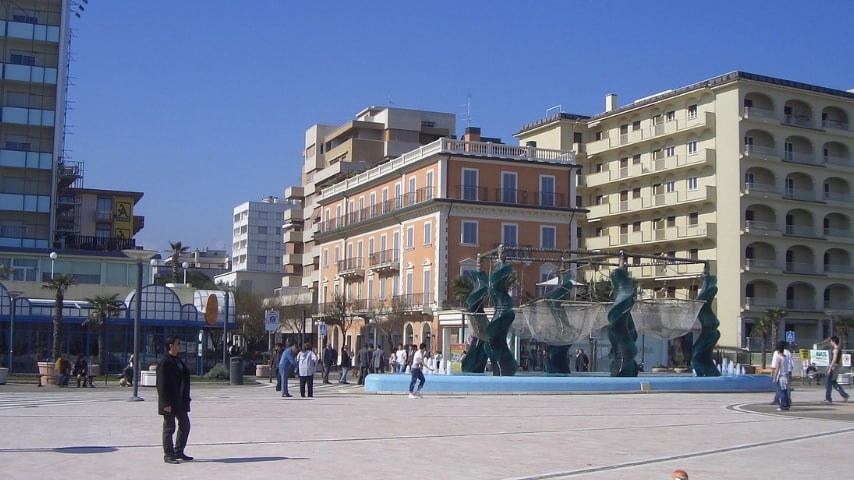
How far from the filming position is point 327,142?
100375 mm

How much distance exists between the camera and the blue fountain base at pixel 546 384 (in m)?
30.0

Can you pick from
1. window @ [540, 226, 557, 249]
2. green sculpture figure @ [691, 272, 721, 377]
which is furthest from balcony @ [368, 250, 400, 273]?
green sculpture figure @ [691, 272, 721, 377]

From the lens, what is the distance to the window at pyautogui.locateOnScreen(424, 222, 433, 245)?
64.3 meters

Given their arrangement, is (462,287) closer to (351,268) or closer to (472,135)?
(472,135)

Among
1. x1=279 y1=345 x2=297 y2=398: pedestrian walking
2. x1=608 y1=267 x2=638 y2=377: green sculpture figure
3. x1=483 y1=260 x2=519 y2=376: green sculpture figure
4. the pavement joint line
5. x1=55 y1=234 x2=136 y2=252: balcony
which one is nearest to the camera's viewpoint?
the pavement joint line

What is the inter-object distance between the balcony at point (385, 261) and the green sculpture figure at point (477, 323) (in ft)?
109

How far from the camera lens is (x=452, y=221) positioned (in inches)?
2509

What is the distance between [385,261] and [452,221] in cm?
844

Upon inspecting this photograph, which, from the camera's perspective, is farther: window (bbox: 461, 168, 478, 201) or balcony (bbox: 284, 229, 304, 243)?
balcony (bbox: 284, 229, 304, 243)

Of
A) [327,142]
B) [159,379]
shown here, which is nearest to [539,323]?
[159,379]

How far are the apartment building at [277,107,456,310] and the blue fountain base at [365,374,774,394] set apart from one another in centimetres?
5244

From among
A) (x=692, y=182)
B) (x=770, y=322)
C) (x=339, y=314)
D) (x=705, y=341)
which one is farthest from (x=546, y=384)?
(x=692, y=182)

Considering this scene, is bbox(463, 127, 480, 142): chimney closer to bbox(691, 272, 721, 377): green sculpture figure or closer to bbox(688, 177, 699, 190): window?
bbox(688, 177, 699, 190): window

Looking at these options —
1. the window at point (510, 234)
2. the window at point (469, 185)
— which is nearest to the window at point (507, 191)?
the window at point (510, 234)
